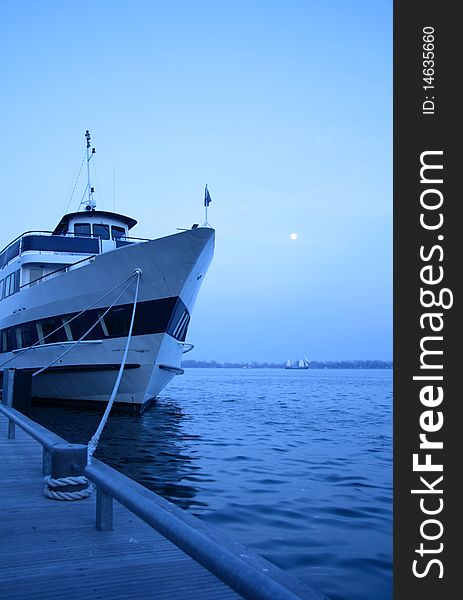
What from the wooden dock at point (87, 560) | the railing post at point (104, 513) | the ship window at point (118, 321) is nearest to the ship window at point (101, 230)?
the ship window at point (118, 321)

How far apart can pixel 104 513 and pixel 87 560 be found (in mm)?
614

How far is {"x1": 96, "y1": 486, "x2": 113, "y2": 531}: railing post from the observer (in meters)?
4.29

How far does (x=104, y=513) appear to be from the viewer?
432 cm

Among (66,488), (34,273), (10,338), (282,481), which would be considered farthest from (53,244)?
(66,488)

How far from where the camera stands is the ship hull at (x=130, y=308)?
1491cm

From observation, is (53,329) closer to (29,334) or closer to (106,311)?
(29,334)

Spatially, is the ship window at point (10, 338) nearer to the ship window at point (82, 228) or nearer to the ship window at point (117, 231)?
the ship window at point (82, 228)

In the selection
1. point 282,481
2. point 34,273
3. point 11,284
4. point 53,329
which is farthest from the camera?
point 11,284

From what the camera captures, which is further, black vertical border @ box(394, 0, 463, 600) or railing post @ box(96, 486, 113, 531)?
black vertical border @ box(394, 0, 463, 600)

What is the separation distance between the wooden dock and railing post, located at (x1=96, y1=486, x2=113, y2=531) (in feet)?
0.18

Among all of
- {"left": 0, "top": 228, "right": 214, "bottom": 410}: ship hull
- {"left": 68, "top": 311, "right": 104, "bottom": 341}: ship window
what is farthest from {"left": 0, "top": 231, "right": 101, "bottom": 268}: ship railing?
{"left": 68, "top": 311, "right": 104, "bottom": 341}: ship window

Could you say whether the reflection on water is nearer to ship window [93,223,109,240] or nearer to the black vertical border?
the black vertical border

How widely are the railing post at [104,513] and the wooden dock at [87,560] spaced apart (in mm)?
56

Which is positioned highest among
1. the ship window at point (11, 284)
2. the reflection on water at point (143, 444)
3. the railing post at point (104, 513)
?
the ship window at point (11, 284)
